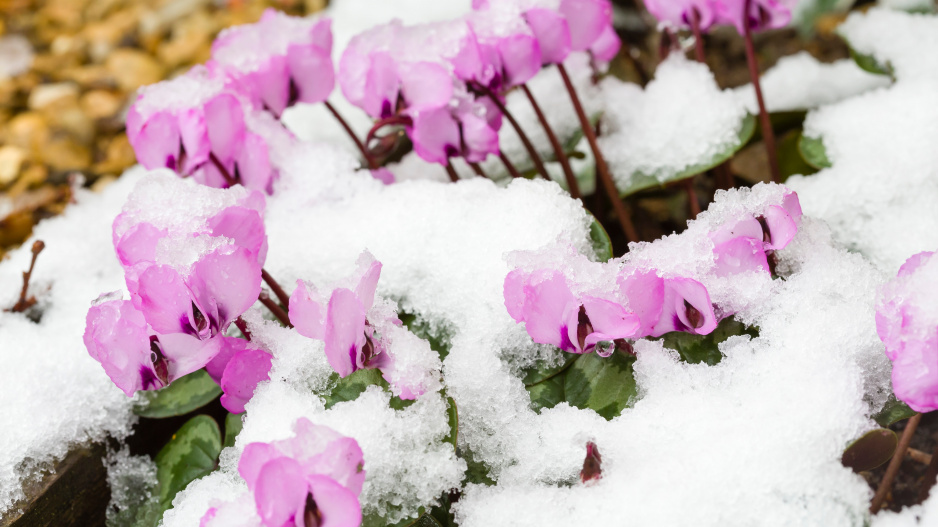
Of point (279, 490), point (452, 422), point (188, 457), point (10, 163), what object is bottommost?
point (10, 163)

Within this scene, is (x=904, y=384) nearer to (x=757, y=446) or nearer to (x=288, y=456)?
(x=757, y=446)

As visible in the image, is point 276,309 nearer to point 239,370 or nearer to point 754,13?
point 239,370

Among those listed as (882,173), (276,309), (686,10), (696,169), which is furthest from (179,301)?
(882,173)

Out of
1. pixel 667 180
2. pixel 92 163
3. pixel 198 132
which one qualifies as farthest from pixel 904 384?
pixel 92 163

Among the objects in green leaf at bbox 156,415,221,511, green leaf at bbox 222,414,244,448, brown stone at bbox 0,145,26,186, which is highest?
green leaf at bbox 222,414,244,448

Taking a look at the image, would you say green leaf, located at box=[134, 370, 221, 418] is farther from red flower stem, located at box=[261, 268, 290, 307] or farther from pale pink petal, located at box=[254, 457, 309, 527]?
pale pink petal, located at box=[254, 457, 309, 527]

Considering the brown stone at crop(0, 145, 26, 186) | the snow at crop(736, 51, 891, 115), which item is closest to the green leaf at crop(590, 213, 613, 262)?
the snow at crop(736, 51, 891, 115)

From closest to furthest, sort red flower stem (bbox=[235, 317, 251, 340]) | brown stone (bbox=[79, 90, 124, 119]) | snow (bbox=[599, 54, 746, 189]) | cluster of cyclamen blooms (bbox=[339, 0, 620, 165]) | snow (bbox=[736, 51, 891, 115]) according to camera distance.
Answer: red flower stem (bbox=[235, 317, 251, 340]) < cluster of cyclamen blooms (bbox=[339, 0, 620, 165]) < snow (bbox=[599, 54, 746, 189]) < snow (bbox=[736, 51, 891, 115]) < brown stone (bbox=[79, 90, 124, 119])
